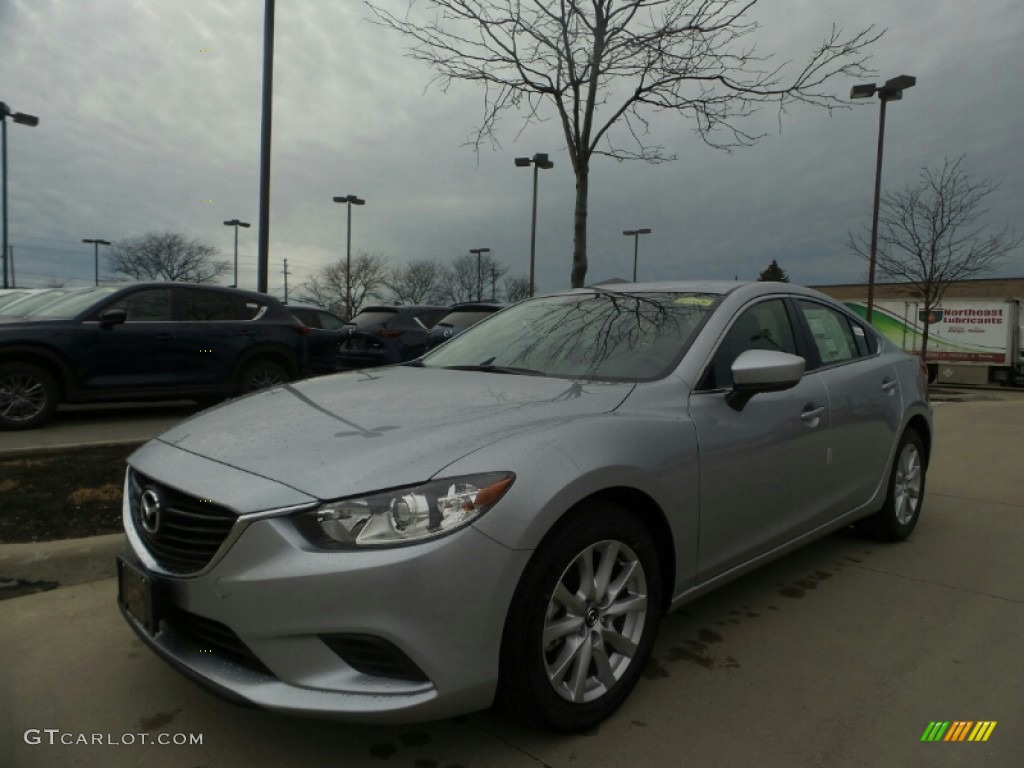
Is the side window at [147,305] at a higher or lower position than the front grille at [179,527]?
higher

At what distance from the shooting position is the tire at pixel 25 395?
22.6ft

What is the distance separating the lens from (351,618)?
72.9 inches

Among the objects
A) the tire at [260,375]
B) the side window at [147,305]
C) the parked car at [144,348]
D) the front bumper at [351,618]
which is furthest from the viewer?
the tire at [260,375]

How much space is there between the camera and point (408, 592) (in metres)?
1.86

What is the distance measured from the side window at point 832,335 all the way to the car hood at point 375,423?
161 centimetres

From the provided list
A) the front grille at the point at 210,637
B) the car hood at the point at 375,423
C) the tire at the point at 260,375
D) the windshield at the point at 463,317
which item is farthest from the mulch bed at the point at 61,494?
the windshield at the point at 463,317

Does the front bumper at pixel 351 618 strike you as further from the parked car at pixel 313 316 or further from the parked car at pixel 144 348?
the parked car at pixel 313 316

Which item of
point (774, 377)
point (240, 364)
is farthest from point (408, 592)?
point (240, 364)

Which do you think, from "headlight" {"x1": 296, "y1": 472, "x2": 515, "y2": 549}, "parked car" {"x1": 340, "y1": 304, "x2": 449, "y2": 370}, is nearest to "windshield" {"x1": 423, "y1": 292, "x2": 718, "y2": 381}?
"headlight" {"x1": 296, "y1": 472, "x2": 515, "y2": 549}

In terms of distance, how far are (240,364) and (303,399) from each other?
6.02 metres

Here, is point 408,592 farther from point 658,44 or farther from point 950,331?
point 950,331

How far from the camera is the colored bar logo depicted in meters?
2.34

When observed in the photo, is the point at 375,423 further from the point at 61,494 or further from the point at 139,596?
the point at 61,494

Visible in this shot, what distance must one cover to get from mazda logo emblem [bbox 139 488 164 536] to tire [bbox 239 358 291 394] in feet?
21.1
